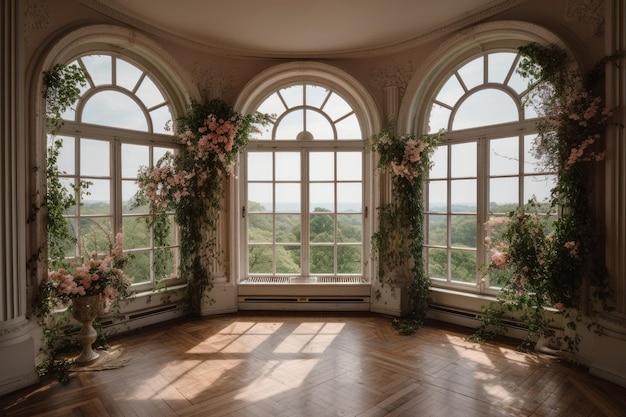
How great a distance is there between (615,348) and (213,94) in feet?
15.7

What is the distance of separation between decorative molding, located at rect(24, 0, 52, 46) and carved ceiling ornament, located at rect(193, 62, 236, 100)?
1.59 m

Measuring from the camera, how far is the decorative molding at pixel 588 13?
3373 mm

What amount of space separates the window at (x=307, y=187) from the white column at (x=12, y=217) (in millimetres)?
2605

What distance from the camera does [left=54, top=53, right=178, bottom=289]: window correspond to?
4070 mm

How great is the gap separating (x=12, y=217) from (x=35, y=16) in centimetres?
181

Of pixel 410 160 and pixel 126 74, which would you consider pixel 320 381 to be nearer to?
pixel 410 160

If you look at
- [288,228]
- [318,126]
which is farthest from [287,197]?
[318,126]

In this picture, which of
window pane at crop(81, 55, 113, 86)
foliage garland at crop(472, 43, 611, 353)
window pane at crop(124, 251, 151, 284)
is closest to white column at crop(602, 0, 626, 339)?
foliage garland at crop(472, 43, 611, 353)

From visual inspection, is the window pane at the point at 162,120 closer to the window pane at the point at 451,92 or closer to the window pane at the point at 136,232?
the window pane at the point at 136,232

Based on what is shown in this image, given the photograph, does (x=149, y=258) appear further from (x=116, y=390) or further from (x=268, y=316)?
(x=116, y=390)

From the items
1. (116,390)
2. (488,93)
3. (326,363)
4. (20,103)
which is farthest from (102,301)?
(488,93)

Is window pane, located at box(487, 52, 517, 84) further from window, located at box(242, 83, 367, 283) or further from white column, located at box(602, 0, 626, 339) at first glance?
window, located at box(242, 83, 367, 283)

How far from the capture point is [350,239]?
5.34 meters

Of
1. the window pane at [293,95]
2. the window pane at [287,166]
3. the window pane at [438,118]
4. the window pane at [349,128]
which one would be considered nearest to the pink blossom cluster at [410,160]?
the window pane at [438,118]
